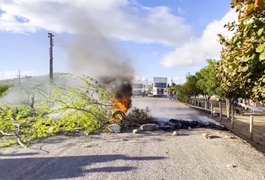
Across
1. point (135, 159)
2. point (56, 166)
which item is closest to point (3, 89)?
point (56, 166)

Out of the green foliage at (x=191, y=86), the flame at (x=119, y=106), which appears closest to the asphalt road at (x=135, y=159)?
the flame at (x=119, y=106)

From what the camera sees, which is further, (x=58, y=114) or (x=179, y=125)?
(x=179, y=125)

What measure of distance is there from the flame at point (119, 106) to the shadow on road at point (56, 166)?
616 cm

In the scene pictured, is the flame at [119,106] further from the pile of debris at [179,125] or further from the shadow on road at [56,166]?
the shadow on road at [56,166]

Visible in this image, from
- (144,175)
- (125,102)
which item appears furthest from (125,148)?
(125,102)

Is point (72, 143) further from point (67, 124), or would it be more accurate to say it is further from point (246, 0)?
point (246, 0)

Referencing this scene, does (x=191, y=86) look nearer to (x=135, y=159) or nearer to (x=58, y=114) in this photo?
(x=58, y=114)

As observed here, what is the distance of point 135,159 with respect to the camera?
9539 mm

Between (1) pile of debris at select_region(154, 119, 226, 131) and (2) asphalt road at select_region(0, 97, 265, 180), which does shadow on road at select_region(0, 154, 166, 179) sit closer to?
(2) asphalt road at select_region(0, 97, 265, 180)

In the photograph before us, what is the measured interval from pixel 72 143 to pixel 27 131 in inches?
73.4

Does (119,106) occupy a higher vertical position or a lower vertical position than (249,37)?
lower

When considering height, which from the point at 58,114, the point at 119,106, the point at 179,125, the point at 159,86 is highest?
the point at 159,86

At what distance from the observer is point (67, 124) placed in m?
14.6

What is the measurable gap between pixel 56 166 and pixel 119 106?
863 centimetres
